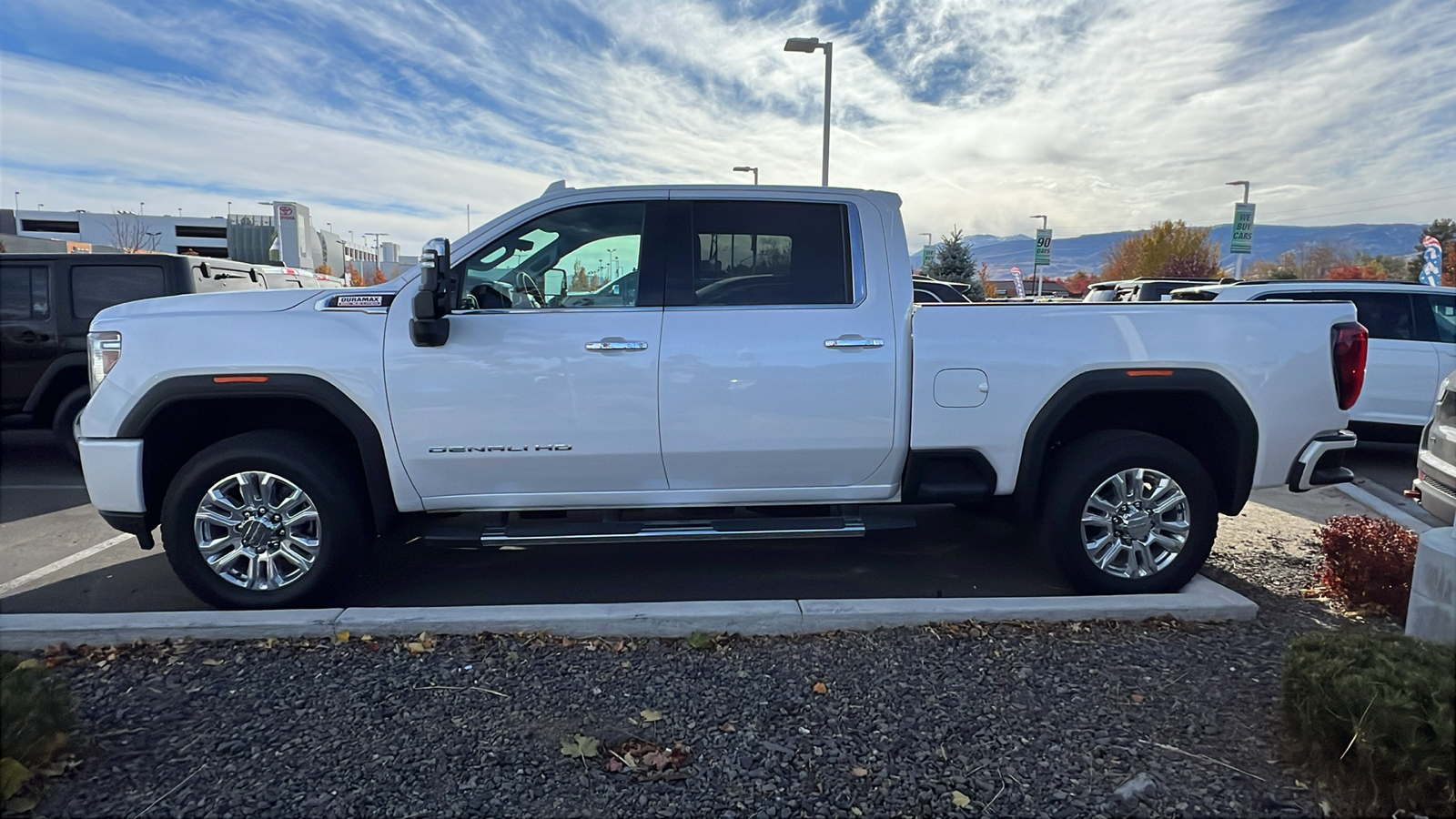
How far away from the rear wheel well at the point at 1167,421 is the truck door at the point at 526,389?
192 cm

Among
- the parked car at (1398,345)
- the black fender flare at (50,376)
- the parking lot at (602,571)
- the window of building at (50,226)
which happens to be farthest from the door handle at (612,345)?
the window of building at (50,226)

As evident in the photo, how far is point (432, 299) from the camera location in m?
3.80

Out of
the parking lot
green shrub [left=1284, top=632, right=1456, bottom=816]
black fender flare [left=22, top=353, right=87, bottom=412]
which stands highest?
black fender flare [left=22, top=353, right=87, bottom=412]

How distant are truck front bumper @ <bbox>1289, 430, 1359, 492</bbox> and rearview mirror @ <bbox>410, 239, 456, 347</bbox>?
14.0 ft

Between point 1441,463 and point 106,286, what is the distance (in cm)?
980

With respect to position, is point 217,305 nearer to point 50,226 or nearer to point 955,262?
point 955,262

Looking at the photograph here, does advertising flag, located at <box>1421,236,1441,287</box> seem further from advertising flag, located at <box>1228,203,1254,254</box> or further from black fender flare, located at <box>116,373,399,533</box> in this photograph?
black fender flare, located at <box>116,373,399,533</box>

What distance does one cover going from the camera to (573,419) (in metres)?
4.01

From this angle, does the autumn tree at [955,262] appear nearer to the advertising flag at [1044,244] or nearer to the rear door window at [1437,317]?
the advertising flag at [1044,244]

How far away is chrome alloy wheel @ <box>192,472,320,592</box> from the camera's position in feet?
13.1

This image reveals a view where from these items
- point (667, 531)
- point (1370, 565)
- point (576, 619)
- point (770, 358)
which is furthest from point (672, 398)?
point (1370, 565)

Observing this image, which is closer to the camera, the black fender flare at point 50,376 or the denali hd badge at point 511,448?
the denali hd badge at point 511,448

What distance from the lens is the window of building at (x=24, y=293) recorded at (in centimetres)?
731

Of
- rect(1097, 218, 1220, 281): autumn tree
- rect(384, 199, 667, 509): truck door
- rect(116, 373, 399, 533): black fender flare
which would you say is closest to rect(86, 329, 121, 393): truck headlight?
rect(116, 373, 399, 533): black fender flare
